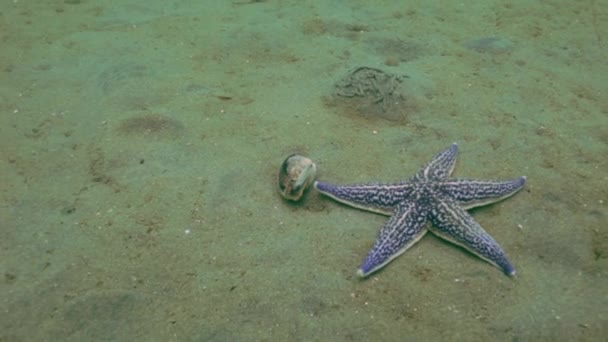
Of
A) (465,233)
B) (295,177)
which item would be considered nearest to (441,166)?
(465,233)

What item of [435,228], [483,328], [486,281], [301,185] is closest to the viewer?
[483,328]

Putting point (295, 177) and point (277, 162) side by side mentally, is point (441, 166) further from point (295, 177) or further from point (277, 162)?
point (277, 162)

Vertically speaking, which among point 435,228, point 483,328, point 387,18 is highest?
point 387,18

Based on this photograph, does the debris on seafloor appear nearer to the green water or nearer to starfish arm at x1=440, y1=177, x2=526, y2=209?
the green water

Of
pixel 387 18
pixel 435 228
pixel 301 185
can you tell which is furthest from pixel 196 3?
pixel 435 228

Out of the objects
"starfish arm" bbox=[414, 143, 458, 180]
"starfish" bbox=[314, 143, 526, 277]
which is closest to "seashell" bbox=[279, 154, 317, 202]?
"starfish" bbox=[314, 143, 526, 277]

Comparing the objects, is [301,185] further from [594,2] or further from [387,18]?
[594,2]
